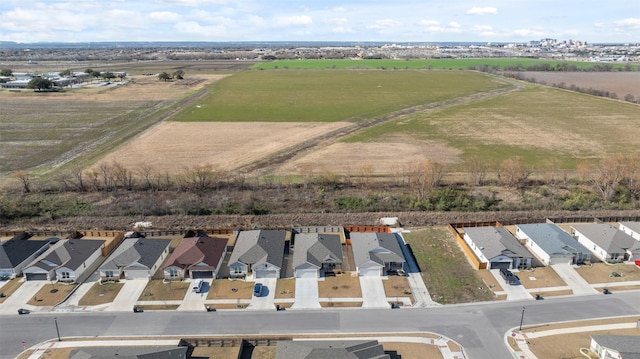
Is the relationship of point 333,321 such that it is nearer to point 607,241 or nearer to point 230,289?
point 230,289

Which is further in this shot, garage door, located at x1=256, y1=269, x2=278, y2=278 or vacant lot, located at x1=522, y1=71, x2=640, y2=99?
vacant lot, located at x1=522, y1=71, x2=640, y2=99


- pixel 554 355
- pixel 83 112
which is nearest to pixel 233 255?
pixel 554 355

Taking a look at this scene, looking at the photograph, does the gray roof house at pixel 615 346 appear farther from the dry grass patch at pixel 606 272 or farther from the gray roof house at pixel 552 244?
the gray roof house at pixel 552 244

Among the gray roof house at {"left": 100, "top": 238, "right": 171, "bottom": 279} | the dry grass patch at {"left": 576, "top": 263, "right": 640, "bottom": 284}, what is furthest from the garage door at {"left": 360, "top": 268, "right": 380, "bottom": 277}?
the gray roof house at {"left": 100, "top": 238, "right": 171, "bottom": 279}

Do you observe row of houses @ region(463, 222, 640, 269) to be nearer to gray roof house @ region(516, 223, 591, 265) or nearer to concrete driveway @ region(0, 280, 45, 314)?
gray roof house @ region(516, 223, 591, 265)

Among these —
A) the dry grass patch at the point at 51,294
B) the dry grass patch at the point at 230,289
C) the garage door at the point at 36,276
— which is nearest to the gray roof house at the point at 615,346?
the dry grass patch at the point at 230,289

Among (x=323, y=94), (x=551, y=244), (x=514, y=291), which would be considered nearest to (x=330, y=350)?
(x=514, y=291)

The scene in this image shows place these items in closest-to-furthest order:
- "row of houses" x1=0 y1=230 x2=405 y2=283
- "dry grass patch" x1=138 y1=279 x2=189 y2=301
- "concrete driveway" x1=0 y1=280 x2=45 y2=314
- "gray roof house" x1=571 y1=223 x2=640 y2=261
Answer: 1. "concrete driveway" x1=0 y1=280 x2=45 y2=314
2. "dry grass patch" x1=138 y1=279 x2=189 y2=301
3. "row of houses" x1=0 y1=230 x2=405 y2=283
4. "gray roof house" x1=571 y1=223 x2=640 y2=261
